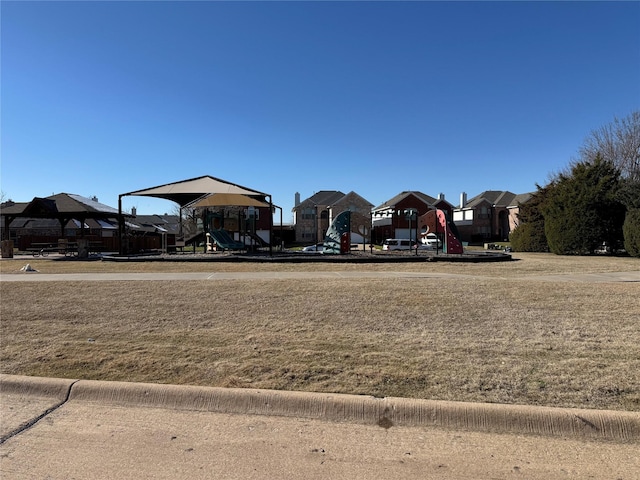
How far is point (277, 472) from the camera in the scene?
2.92 metres

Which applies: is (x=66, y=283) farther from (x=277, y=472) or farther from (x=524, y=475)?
(x=524, y=475)

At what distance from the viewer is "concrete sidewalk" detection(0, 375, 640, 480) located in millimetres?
2941

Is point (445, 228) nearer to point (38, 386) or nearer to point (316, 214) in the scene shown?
point (38, 386)

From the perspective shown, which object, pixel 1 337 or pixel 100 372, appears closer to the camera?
pixel 100 372

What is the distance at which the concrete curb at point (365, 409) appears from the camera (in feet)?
11.2

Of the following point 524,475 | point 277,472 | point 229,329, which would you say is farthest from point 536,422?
point 229,329

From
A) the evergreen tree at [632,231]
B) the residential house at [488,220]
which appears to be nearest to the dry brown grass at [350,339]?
the evergreen tree at [632,231]

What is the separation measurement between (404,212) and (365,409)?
50900 millimetres

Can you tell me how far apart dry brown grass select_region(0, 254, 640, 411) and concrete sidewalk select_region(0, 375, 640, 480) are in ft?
0.94

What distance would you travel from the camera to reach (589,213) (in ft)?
83.3

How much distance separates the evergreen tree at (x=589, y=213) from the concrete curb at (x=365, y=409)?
25770 mm

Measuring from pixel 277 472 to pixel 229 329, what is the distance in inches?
136

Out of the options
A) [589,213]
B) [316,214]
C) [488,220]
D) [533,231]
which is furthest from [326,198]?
[589,213]

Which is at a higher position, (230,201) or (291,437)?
(230,201)
